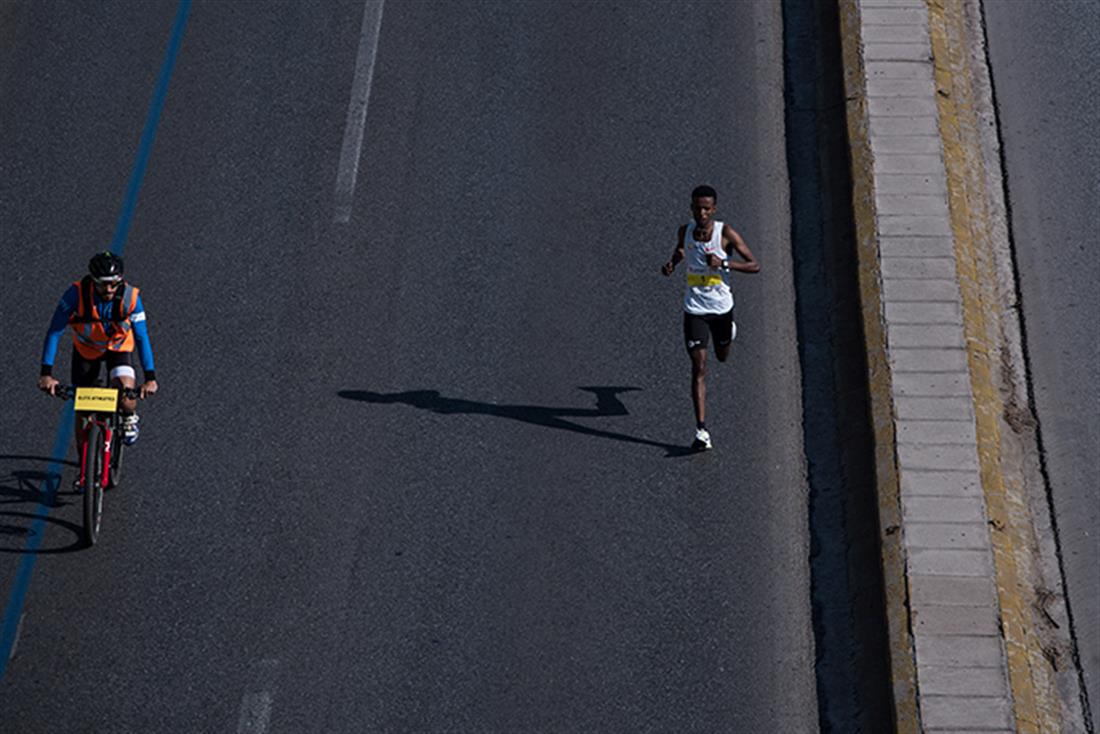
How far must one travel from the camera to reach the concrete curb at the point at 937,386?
11.9 meters

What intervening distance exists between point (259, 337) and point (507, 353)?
1.97 meters

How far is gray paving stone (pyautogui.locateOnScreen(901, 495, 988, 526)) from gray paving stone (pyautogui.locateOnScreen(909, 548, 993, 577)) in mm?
167

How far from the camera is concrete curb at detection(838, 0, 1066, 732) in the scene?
11938 mm

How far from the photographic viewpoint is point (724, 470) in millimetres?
14188

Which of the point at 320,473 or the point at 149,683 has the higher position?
the point at 320,473

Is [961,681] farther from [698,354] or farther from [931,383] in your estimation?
[698,354]

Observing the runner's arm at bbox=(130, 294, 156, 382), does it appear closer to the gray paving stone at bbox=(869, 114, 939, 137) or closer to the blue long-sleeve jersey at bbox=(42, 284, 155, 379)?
the blue long-sleeve jersey at bbox=(42, 284, 155, 379)

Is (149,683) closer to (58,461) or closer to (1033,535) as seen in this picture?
(58,461)

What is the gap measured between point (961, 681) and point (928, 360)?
318 cm

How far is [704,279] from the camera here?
46.3 feet

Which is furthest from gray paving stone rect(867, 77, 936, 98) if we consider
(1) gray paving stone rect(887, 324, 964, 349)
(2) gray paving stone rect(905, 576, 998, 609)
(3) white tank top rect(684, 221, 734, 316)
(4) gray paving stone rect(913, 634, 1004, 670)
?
(4) gray paving stone rect(913, 634, 1004, 670)

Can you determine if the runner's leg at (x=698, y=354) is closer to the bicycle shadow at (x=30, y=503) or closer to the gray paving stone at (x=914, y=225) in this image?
the gray paving stone at (x=914, y=225)

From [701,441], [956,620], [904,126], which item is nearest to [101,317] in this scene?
[701,441]

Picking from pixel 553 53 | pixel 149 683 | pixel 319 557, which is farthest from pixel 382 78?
pixel 149 683
